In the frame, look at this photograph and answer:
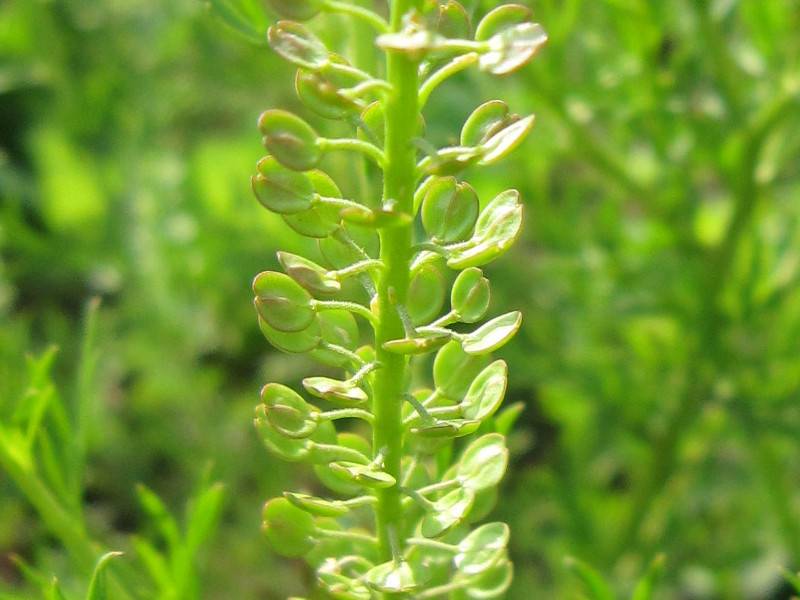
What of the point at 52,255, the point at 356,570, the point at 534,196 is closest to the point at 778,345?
the point at 534,196

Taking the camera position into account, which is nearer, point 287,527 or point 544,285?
point 287,527

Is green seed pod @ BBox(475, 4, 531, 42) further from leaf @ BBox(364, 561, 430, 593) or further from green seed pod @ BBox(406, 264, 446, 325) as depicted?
leaf @ BBox(364, 561, 430, 593)

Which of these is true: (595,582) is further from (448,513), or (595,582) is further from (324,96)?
(324,96)

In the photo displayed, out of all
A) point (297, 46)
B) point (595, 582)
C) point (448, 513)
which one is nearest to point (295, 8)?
point (297, 46)

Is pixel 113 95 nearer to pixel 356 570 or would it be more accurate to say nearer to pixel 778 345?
pixel 778 345

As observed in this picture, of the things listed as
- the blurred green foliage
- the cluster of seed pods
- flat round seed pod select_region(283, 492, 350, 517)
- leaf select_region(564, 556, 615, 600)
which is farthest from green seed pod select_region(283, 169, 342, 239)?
the blurred green foliage

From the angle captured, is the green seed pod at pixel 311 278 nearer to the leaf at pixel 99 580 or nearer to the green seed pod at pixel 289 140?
the green seed pod at pixel 289 140
